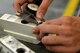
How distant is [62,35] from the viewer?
596mm

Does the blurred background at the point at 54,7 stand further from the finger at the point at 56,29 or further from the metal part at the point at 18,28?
the finger at the point at 56,29

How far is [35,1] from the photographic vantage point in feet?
2.89

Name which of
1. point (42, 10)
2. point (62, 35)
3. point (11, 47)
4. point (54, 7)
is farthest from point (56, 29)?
point (54, 7)

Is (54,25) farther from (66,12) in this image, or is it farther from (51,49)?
(66,12)

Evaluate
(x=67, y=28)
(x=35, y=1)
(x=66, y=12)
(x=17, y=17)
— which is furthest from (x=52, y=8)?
(x=67, y=28)

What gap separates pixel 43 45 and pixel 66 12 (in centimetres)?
71

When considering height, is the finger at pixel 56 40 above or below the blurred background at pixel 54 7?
above

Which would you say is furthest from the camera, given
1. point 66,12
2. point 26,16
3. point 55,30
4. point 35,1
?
point 66,12

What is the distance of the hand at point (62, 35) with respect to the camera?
593 millimetres

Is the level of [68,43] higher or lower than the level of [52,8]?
higher

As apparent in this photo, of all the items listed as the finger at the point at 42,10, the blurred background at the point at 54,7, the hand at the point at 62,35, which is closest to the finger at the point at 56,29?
the hand at the point at 62,35

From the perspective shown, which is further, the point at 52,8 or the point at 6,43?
the point at 52,8

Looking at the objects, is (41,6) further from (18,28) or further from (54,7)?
(54,7)

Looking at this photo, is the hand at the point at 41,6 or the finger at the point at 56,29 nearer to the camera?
the finger at the point at 56,29
